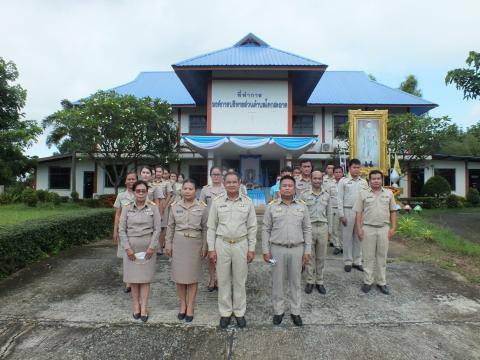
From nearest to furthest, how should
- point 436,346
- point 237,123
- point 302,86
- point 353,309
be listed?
point 436,346, point 353,309, point 237,123, point 302,86

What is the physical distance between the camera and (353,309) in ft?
12.6

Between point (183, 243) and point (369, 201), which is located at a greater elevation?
point (369, 201)

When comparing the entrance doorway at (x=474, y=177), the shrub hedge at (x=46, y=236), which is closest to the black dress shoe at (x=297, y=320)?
the shrub hedge at (x=46, y=236)

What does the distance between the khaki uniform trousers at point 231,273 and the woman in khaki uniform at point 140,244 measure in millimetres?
743

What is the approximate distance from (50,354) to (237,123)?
33.7 ft

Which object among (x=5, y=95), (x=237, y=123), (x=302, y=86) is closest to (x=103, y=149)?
(x=5, y=95)

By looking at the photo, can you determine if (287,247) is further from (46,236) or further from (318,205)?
(46,236)

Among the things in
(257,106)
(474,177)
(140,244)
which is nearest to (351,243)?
(140,244)

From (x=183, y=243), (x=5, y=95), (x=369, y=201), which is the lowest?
(x=183, y=243)

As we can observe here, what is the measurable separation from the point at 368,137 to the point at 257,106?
4416mm

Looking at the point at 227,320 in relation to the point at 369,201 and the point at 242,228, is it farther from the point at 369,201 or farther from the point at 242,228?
the point at 369,201

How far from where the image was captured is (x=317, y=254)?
14.1ft

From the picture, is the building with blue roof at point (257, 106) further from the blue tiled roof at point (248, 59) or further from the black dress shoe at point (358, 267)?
the black dress shoe at point (358, 267)

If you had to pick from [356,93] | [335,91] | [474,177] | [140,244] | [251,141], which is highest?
[335,91]
